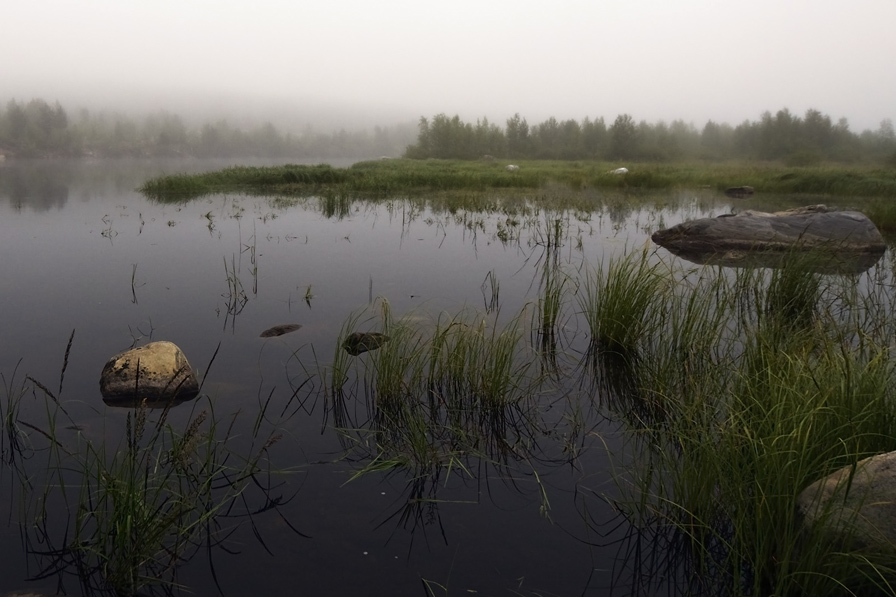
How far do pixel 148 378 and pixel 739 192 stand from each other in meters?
18.9

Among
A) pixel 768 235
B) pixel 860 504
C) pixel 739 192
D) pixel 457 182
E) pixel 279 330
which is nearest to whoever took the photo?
pixel 860 504

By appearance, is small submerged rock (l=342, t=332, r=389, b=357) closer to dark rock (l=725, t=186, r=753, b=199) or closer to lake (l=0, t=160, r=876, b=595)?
lake (l=0, t=160, r=876, b=595)

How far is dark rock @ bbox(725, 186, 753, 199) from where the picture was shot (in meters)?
18.5

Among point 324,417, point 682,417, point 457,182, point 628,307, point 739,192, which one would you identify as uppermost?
point 457,182

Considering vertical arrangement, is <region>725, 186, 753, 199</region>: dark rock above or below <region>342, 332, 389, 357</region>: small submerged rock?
above

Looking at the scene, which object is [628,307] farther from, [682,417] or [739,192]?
[739,192]

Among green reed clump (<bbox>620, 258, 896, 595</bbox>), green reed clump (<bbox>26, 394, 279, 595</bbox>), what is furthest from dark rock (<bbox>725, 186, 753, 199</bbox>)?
green reed clump (<bbox>26, 394, 279, 595</bbox>)

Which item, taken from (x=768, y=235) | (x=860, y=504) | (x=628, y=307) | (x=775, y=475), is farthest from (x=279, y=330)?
(x=768, y=235)

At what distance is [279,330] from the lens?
519 centimetres

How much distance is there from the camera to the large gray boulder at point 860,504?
77.0 inches

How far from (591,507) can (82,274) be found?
6.92 m

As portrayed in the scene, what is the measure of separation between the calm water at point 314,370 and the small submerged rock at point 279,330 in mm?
98

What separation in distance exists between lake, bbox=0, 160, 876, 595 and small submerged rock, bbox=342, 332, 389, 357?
8cm

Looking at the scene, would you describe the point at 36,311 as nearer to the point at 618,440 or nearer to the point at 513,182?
the point at 618,440
